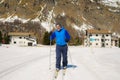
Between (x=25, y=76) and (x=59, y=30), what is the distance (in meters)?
2.48

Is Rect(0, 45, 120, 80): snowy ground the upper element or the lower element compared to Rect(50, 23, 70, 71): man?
lower

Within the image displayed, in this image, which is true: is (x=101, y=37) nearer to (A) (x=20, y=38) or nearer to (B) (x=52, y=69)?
(A) (x=20, y=38)

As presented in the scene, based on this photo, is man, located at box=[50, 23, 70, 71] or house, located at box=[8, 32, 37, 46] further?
house, located at box=[8, 32, 37, 46]

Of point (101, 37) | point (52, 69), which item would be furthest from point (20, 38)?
point (52, 69)

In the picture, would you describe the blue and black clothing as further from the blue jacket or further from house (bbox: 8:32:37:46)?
house (bbox: 8:32:37:46)

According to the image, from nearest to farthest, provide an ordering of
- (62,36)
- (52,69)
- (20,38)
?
(62,36) → (52,69) → (20,38)

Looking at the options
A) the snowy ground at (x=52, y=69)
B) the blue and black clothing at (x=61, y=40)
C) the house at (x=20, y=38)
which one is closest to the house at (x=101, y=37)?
the house at (x=20, y=38)

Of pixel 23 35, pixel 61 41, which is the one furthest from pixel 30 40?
pixel 61 41

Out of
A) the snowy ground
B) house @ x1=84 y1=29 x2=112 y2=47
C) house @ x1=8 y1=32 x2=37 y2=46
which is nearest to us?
the snowy ground

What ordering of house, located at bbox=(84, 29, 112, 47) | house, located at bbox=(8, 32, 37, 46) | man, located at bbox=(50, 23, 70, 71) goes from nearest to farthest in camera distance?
man, located at bbox=(50, 23, 70, 71)
house, located at bbox=(8, 32, 37, 46)
house, located at bbox=(84, 29, 112, 47)

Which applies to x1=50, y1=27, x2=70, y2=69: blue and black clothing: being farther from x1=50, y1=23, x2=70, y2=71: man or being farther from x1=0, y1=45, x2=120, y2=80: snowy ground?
x1=0, y1=45, x2=120, y2=80: snowy ground

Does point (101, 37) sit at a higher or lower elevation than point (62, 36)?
lower

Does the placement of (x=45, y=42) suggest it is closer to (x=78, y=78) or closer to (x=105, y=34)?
(x=105, y=34)

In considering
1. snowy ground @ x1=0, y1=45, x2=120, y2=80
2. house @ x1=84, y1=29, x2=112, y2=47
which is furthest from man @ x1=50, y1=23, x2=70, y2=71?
house @ x1=84, y1=29, x2=112, y2=47
